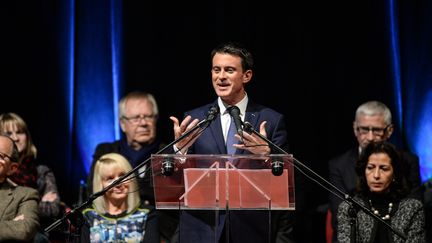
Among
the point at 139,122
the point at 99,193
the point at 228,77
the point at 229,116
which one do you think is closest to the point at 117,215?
the point at 139,122

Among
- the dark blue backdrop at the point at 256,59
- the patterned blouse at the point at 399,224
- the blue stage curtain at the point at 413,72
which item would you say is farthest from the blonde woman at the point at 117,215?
the blue stage curtain at the point at 413,72

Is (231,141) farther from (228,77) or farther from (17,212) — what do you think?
(17,212)

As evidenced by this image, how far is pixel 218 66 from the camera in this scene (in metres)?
4.67

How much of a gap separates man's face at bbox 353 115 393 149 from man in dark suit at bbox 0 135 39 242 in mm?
2428

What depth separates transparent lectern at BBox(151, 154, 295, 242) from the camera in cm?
388

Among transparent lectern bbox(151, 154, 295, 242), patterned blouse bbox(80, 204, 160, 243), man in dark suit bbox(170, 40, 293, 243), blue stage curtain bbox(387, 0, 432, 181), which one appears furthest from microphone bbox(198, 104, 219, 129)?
blue stage curtain bbox(387, 0, 432, 181)

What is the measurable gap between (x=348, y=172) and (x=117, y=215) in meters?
1.80

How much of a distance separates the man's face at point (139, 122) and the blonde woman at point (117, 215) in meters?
0.74

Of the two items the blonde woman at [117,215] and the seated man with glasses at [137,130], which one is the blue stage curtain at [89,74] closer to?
the seated man with glasses at [137,130]

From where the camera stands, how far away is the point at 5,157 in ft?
16.6

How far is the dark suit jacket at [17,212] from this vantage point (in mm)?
4879

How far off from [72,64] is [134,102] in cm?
80

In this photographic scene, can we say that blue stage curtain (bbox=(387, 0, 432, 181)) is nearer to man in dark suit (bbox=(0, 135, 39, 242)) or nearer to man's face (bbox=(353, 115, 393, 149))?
man's face (bbox=(353, 115, 393, 149))

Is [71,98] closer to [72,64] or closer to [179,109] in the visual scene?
[72,64]
